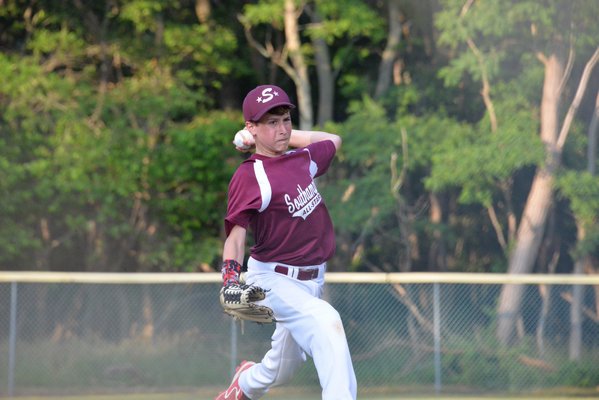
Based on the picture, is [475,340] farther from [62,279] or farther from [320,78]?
[320,78]

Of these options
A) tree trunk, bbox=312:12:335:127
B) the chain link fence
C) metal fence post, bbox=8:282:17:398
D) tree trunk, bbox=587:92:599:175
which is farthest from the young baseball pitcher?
tree trunk, bbox=312:12:335:127

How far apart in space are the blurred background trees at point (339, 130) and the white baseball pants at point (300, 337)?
8.13 meters

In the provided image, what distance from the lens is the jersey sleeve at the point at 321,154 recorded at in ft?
16.8

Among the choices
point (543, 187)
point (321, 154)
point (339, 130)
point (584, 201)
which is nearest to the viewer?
point (321, 154)

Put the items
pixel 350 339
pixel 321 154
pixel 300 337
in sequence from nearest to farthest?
1. pixel 300 337
2. pixel 321 154
3. pixel 350 339

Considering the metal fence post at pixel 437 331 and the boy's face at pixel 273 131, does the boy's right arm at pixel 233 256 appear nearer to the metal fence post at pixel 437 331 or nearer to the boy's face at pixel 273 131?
the boy's face at pixel 273 131

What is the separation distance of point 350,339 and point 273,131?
6.84 meters

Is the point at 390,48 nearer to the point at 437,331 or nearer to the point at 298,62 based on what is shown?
the point at 298,62

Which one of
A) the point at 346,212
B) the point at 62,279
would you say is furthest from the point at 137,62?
the point at 62,279

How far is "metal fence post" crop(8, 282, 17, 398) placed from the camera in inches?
411

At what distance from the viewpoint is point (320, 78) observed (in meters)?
15.3

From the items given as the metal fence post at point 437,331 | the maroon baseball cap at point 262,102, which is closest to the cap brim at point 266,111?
the maroon baseball cap at point 262,102

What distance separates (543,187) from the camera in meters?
13.1

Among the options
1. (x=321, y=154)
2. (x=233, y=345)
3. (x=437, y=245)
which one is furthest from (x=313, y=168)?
(x=437, y=245)
